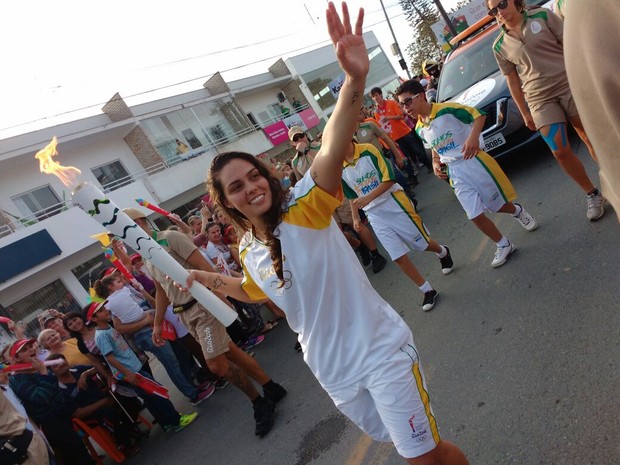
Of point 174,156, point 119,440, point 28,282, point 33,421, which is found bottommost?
point 119,440

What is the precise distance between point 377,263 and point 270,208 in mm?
4662

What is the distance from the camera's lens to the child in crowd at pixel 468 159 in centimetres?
413

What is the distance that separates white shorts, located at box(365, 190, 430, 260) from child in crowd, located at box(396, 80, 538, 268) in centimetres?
54

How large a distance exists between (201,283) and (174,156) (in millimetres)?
21953

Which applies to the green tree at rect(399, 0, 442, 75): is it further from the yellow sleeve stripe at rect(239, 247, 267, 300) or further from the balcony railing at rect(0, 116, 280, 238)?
the yellow sleeve stripe at rect(239, 247, 267, 300)

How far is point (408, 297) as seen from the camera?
496 cm

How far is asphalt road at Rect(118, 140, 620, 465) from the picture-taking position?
2389 mm

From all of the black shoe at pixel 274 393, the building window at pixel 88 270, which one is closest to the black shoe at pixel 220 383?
the black shoe at pixel 274 393

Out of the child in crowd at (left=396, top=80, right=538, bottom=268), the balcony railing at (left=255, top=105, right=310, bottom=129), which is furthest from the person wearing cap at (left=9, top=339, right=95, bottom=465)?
the balcony railing at (left=255, top=105, right=310, bottom=129)

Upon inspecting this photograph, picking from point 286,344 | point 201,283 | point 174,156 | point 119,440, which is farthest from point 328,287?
point 174,156

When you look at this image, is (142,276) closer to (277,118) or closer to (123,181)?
(123,181)

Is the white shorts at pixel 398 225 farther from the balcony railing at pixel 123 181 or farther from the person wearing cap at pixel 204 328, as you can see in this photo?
the balcony railing at pixel 123 181

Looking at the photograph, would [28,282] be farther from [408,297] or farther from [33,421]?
[408,297]

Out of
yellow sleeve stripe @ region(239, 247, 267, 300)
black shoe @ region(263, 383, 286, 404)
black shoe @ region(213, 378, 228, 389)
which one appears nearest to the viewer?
yellow sleeve stripe @ region(239, 247, 267, 300)
